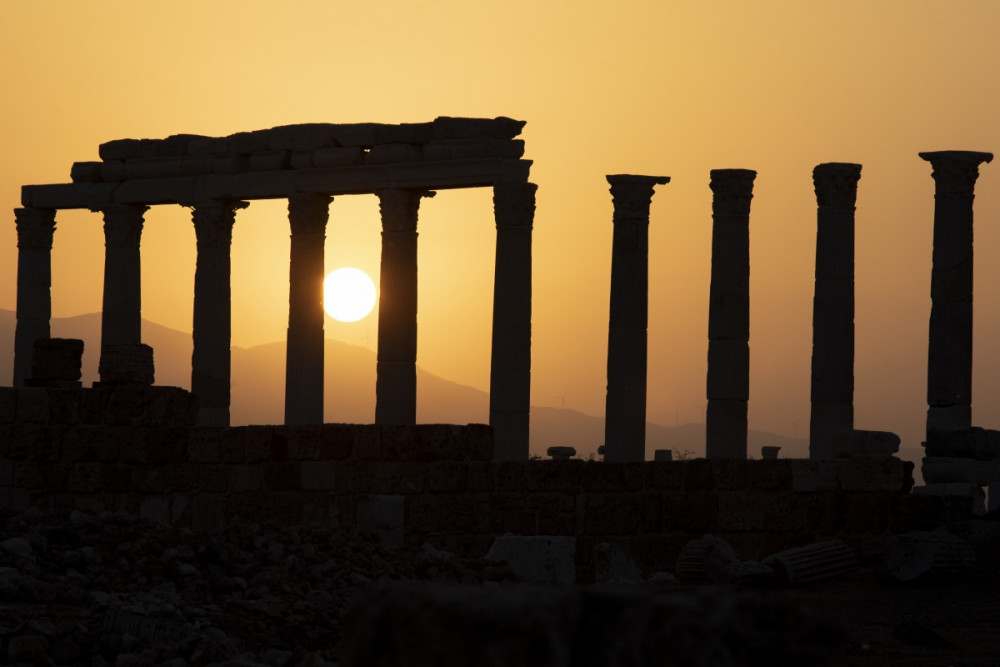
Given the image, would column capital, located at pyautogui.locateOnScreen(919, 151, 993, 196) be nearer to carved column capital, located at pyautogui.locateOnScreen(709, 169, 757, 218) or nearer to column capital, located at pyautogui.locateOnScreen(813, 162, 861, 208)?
column capital, located at pyautogui.locateOnScreen(813, 162, 861, 208)

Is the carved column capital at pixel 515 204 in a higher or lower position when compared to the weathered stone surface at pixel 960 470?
higher

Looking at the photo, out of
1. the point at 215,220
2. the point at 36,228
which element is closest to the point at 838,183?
the point at 215,220

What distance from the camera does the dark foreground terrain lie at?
16.2 feet

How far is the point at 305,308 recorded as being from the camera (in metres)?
40.8

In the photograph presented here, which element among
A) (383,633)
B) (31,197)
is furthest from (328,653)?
(31,197)

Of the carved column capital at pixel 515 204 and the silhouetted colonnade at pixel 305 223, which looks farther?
the silhouetted colonnade at pixel 305 223

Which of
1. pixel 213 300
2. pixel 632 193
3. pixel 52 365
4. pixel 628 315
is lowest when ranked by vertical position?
pixel 52 365

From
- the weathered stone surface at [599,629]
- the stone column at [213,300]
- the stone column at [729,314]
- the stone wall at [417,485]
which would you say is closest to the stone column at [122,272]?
the stone column at [213,300]

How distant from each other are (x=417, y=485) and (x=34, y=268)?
27791 millimetres

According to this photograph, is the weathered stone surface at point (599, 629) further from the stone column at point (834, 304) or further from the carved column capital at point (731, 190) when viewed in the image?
the carved column capital at point (731, 190)

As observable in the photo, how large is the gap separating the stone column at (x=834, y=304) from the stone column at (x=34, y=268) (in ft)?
A: 74.1

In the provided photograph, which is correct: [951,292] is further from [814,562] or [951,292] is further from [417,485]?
[417,485]

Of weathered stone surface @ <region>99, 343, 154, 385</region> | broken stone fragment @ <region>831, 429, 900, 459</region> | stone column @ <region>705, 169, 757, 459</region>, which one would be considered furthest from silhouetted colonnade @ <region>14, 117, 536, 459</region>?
weathered stone surface @ <region>99, 343, 154, 385</region>

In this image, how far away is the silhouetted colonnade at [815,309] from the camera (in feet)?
121
